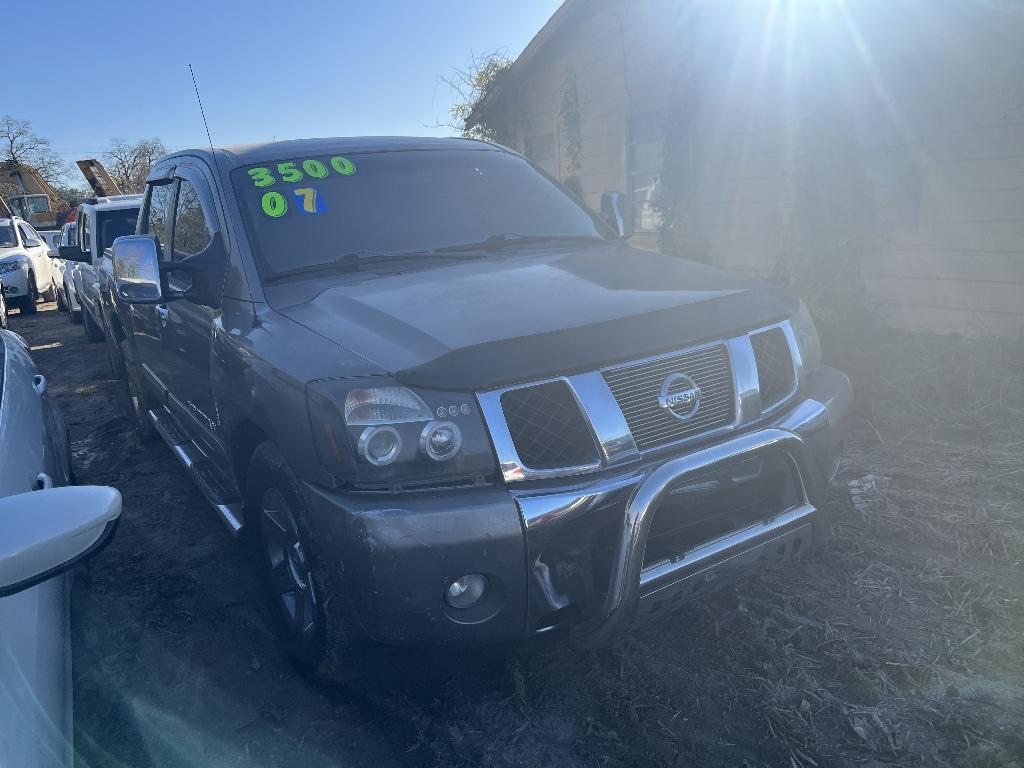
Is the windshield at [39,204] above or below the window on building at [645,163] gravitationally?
above

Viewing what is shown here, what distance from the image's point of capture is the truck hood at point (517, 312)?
218 cm

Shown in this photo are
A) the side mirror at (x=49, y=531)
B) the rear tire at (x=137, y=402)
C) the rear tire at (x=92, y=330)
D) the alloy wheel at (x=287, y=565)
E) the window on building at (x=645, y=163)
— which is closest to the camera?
the side mirror at (x=49, y=531)

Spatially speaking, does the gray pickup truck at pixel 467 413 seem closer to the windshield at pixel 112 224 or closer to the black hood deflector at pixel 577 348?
the black hood deflector at pixel 577 348

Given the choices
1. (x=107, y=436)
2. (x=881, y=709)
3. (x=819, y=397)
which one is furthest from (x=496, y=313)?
(x=107, y=436)

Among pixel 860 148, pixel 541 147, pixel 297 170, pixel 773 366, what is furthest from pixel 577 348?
pixel 541 147

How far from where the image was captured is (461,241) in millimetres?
3371

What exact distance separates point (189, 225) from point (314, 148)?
2.36 ft

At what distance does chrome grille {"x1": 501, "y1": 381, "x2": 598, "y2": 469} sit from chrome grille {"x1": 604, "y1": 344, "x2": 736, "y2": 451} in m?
0.15

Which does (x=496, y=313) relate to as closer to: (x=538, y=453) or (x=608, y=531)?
(x=538, y=453)

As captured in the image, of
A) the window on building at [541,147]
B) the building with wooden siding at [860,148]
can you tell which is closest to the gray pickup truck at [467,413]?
the building with wooden siding at [860,148]

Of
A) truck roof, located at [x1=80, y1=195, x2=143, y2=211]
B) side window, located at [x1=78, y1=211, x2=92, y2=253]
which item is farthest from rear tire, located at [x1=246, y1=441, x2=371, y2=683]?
side window, located at [x1=78, y1=211, x2=92, y2=253]

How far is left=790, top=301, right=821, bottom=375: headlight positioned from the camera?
2871 mm

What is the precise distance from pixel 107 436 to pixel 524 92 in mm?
8540

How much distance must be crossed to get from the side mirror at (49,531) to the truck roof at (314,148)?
2049 mm
